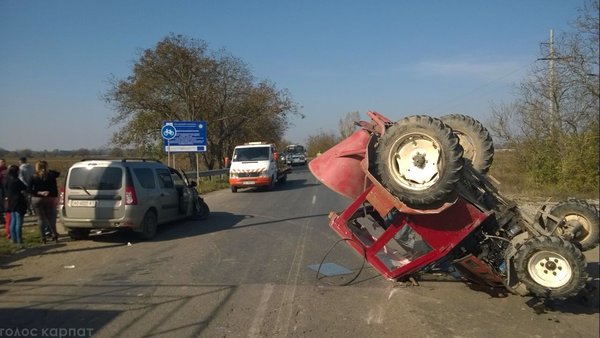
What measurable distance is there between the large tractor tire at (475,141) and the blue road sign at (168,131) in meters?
18.9

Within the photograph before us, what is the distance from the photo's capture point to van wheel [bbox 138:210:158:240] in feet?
Result: 33.1

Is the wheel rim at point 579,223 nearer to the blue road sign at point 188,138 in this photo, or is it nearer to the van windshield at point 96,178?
the van windshield at point 96,178

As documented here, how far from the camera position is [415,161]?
532 centimetres

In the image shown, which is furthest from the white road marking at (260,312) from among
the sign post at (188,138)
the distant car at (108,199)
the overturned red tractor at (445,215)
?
the sign post at (188,138)

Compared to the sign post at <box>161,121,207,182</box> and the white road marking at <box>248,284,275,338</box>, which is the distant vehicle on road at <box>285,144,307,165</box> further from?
the white road marking at <box>248,284,275,338</box>

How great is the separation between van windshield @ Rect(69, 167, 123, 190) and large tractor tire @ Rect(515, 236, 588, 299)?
7.65 m

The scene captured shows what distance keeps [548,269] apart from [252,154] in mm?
19060

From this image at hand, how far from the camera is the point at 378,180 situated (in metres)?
5.49

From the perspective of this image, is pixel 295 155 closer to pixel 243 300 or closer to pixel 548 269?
pixel 243 300

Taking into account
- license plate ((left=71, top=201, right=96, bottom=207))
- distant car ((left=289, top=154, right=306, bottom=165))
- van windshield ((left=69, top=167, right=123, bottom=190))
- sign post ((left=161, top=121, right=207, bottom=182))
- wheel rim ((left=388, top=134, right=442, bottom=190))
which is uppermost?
sign post ((left=161, top=121, right=207, bottom=182))

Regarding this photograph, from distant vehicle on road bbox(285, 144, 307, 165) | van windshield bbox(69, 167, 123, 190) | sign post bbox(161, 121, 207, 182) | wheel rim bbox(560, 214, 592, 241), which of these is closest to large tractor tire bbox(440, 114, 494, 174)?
wheel rim bbox(560, 214, 592, 241)

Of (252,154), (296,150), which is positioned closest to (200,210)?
(252,154)

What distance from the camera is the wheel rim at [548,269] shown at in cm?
498

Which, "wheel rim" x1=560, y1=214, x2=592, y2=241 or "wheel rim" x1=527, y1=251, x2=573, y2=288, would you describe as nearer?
"wheel rim" x1=527, y1=251, x2=573, y2=288
